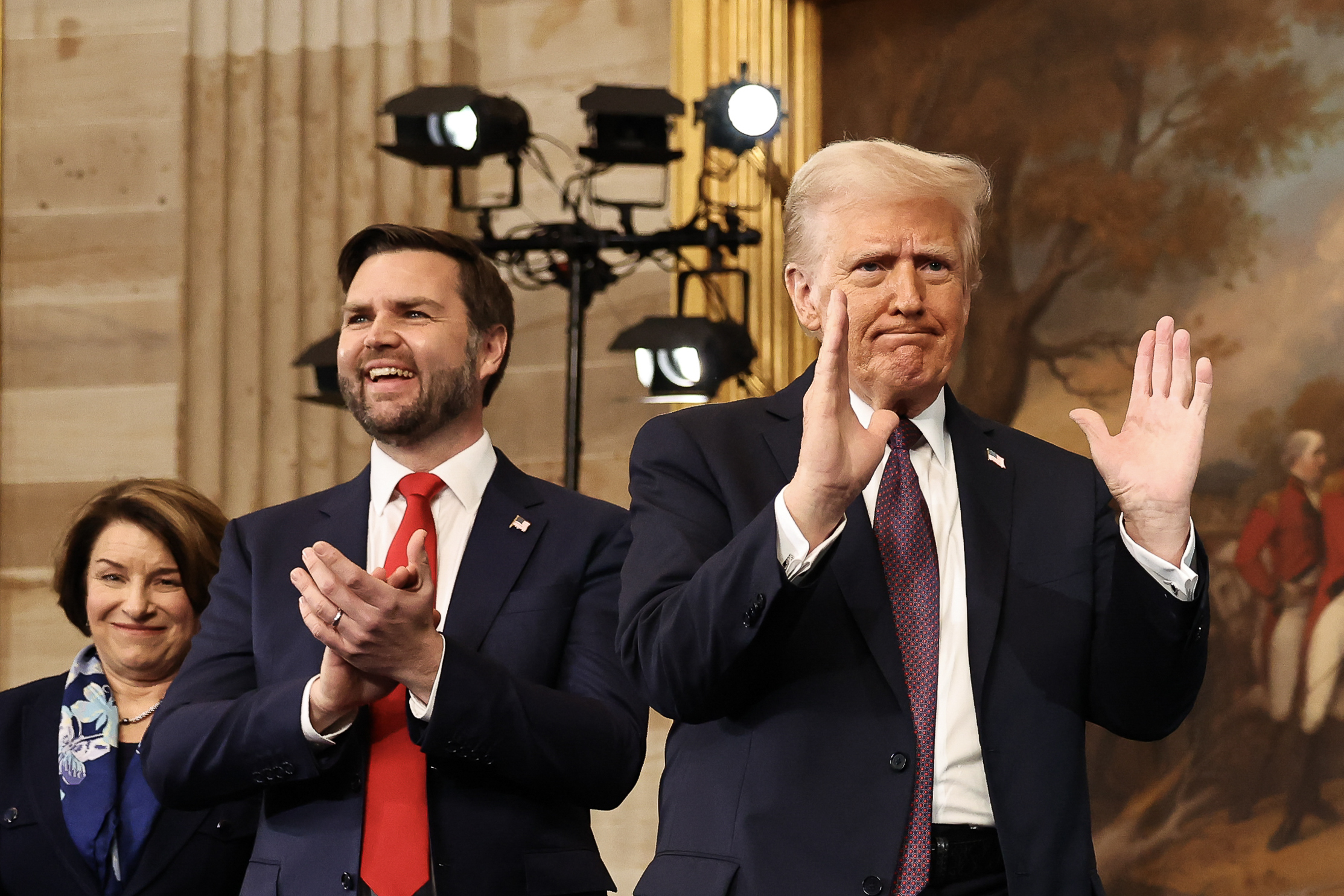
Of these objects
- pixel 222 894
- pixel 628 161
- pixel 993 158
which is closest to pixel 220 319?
pixel 628 161

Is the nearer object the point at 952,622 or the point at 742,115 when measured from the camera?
the point at 952,622

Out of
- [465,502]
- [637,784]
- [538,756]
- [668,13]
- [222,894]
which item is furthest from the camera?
[668,13]

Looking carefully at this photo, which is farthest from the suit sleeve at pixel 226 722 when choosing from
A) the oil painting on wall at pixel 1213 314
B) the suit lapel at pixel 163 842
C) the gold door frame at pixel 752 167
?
the oil painting on wall at pixel 1213 314

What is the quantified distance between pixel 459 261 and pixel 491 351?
0.17 meters

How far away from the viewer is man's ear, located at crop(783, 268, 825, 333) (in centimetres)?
215

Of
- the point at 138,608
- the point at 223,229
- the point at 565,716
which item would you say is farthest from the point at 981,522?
the point at 223,229

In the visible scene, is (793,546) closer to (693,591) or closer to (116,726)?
(693,591)

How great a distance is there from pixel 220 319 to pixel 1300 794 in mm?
3881

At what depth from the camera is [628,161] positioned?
4648 millimetres

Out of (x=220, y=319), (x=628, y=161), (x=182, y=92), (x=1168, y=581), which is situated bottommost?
(x=1168, y=581)

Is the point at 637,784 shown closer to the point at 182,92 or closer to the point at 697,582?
the point at 182,92

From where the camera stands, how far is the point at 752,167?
17.4 feet

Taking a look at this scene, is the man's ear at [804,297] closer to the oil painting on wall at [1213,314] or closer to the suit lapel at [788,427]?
the suit lapel at [788,427]

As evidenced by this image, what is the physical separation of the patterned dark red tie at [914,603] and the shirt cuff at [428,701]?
2.16ft
